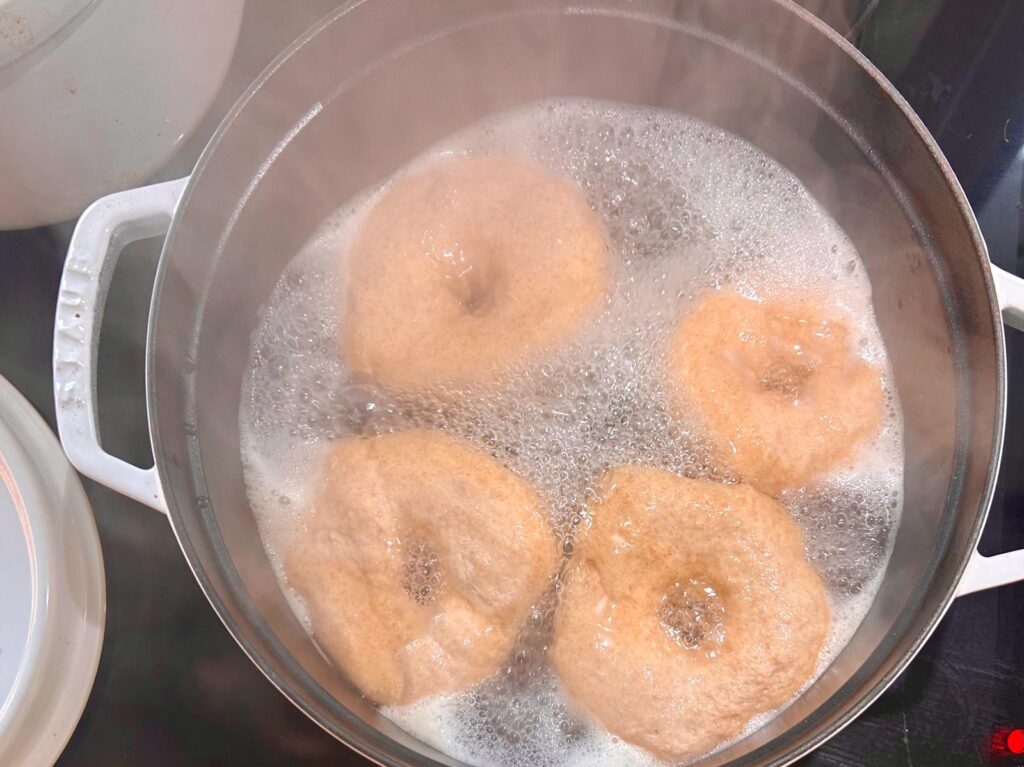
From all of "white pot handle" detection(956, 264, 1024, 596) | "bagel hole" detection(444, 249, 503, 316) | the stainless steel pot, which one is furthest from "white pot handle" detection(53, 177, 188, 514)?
"white pot handle" detection(956, 264, 1024, 596)

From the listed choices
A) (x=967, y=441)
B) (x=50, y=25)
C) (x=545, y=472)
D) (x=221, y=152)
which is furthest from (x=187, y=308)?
(x=967, y=441)

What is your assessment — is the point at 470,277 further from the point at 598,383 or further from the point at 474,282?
the point at 598,383

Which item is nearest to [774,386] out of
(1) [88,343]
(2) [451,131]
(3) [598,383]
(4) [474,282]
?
(3) [598,383]

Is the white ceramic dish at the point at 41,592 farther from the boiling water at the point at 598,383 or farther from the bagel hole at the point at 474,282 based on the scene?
the bagel hole at the point at 474,282

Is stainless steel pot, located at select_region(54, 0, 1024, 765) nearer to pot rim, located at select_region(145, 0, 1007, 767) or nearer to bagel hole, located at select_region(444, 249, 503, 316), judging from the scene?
pot rim, located at select_region(145, 0, 1007, 767)

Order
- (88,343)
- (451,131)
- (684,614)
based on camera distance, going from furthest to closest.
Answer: (451,131)
(684,614)
(88,343)
